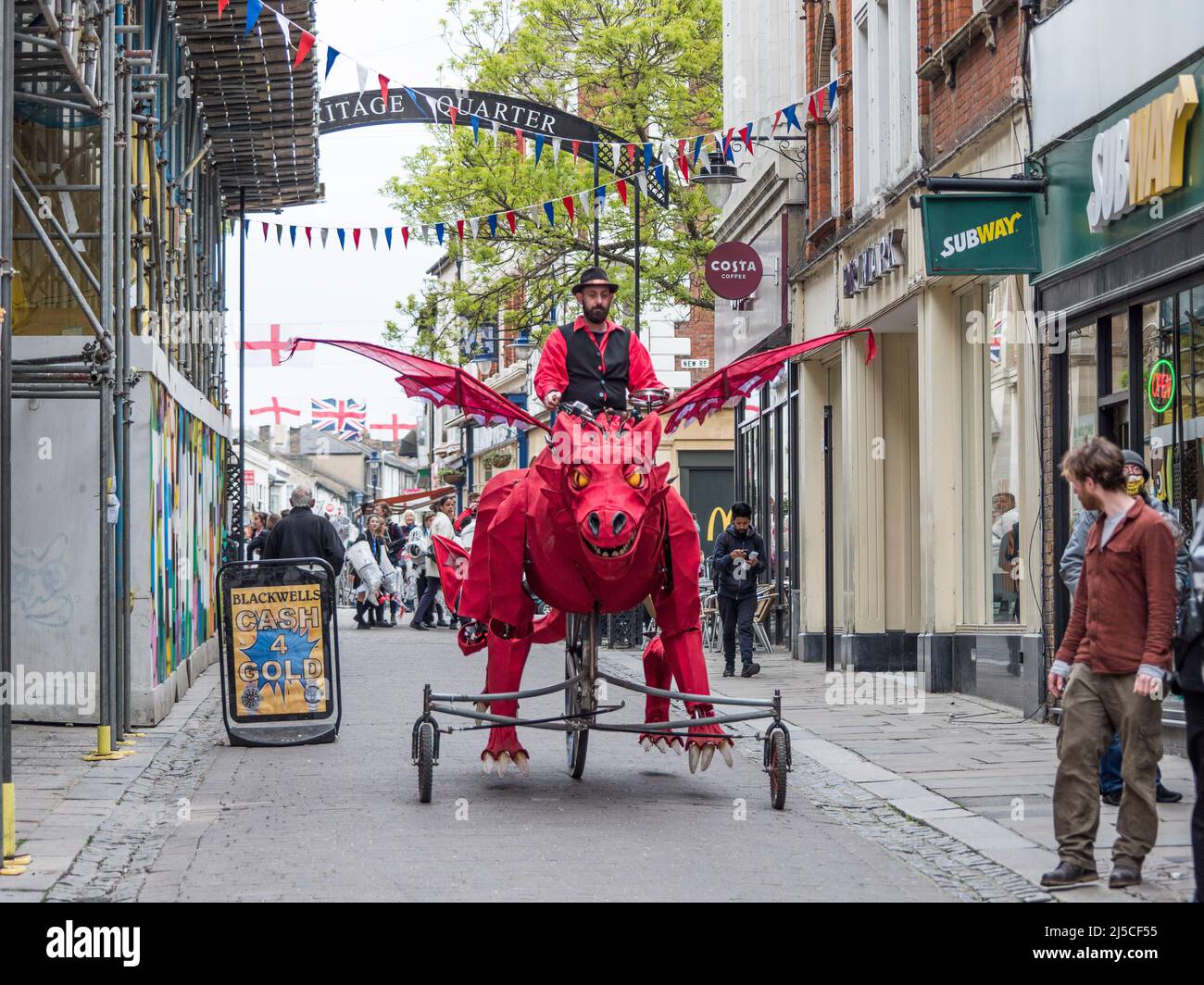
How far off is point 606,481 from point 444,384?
6.79 ft

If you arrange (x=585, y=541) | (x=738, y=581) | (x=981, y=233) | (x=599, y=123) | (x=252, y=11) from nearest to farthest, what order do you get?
(x=585, y=541), (x=981, y=233), (x=252, y=11), (x=738, y=581), (x=599, y=123)

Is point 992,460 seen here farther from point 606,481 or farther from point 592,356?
point 606,481

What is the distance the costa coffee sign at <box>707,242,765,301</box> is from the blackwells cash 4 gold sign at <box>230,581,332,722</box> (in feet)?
36.1

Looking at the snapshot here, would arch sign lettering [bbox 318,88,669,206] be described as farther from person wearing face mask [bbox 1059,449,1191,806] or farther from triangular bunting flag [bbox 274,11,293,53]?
person wearing face mask [bbox 1059,449,1191,806]

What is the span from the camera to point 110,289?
12453 mm

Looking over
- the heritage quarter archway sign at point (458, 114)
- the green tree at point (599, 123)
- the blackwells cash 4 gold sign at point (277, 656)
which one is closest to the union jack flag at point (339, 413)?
the green tree at point (599, 123)

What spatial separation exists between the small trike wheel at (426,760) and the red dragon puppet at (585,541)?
0.56 m

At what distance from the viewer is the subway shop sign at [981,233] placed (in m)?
13.8

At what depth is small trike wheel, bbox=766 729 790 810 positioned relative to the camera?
986 cm

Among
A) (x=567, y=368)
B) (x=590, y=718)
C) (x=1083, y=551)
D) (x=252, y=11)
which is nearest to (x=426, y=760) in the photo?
(x=590, y=718)

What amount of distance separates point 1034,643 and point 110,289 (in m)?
7.47

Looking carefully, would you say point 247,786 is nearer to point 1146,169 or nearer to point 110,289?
point 110,289

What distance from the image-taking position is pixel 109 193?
488 inches

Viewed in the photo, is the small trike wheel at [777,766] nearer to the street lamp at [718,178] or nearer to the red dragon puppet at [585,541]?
the red dragon puppet at [585,541]
